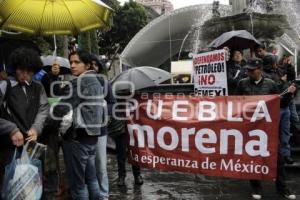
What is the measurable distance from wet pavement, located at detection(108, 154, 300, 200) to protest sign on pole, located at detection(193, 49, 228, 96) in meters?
1.30

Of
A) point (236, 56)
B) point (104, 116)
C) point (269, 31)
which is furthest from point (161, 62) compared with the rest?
point (104, 116)

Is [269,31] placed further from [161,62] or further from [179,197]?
[161,62]

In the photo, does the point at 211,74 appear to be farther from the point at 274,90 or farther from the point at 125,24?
the point at 125,24

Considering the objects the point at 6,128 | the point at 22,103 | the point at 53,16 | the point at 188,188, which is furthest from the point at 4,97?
the point at 188,188

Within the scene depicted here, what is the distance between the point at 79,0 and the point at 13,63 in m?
2.04

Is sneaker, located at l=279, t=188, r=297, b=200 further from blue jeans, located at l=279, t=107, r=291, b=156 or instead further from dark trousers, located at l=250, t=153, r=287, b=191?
blue jeans, located at l=279, t=107, r=291, b=156

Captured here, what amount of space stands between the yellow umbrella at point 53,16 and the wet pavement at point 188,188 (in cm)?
231

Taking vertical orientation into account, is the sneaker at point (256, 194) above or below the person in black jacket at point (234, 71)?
below

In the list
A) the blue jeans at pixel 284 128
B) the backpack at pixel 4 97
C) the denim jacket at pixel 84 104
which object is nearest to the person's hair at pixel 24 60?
the backpack at pixel 4 97

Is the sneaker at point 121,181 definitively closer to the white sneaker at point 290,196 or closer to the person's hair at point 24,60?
the white sneaker at point 290,196

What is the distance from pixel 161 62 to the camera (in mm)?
36281

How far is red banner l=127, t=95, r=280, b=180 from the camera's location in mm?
6020

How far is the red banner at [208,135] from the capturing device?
602 centimetres

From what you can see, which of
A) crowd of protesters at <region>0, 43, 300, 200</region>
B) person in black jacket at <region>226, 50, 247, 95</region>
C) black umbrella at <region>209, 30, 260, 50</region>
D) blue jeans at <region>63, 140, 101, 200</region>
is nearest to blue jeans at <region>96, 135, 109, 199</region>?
crowd of protesters at <region>0, 43, 300, 200</region>
